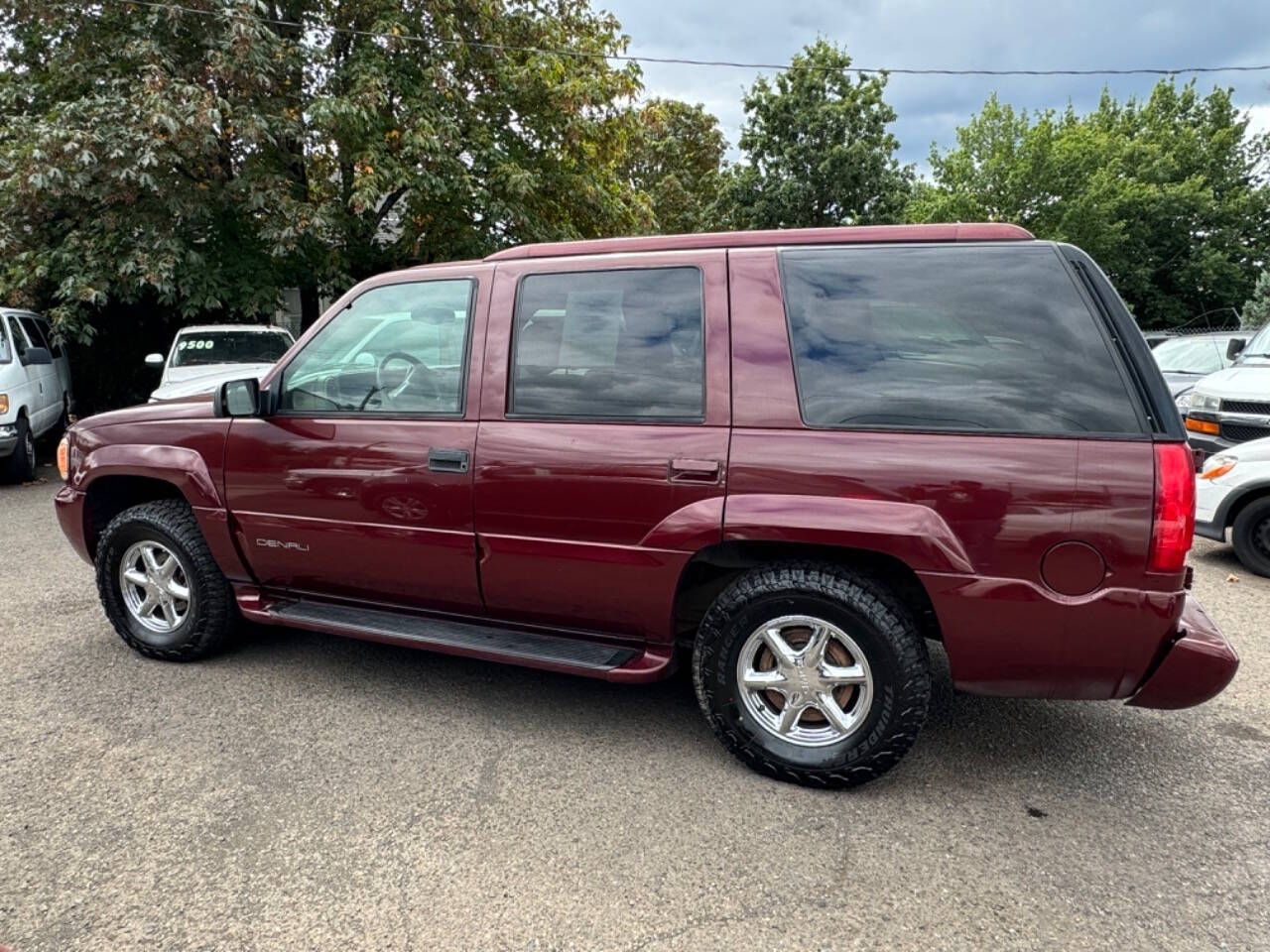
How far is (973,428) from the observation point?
8.25 feet

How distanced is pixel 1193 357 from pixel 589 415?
11.3m

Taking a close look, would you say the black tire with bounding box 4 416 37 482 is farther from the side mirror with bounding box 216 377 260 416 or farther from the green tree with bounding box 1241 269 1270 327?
the green tree with bounding box 1241 269 1270 327

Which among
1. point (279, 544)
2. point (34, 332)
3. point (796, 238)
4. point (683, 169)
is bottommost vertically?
point (279, 544)

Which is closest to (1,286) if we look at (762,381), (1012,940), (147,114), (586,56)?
(147,114)

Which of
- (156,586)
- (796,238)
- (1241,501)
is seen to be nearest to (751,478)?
(796,238)

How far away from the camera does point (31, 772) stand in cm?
288

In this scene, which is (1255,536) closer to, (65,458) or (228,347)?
(65,458)

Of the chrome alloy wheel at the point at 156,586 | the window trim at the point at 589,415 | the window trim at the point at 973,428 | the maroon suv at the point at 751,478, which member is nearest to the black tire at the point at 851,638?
the maroon suv at the point at 751,478

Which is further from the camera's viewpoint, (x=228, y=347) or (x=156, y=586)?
(x=228, y=347)

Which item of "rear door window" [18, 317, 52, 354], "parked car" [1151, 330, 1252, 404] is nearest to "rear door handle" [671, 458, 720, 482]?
"parked car" [1151, 330, 1252, 404]

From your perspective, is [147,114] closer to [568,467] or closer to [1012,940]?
[568,467]

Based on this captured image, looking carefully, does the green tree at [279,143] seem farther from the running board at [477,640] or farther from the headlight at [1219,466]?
the headlight at [1219,466]

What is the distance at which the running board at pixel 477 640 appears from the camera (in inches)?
116

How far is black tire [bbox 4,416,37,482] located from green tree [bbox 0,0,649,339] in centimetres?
202
